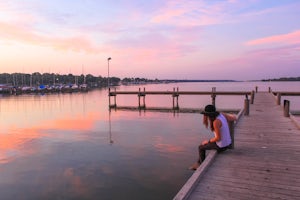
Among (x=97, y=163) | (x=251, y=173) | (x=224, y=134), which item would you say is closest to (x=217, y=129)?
(x=224, y=134)

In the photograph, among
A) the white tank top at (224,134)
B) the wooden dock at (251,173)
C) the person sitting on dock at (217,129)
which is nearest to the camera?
the wooden dock at (251,173)

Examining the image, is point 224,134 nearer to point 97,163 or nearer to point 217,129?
point 217,129

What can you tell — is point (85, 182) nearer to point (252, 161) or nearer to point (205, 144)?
point (205, 144)

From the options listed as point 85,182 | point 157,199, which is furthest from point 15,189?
point 157,199

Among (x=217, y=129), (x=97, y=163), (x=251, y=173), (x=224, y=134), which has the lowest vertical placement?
(x=97, y=163)

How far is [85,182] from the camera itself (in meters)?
10.9

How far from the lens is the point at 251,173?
23.5 ft

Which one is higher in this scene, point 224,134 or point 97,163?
point 224,134

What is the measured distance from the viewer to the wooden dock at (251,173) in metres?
5.89

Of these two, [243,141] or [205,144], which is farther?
[243,141]

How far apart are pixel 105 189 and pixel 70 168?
3.16 m

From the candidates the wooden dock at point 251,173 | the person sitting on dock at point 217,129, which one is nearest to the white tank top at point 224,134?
the person sitting on dock at point 217,129

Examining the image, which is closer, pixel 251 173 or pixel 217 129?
pixel 251 173

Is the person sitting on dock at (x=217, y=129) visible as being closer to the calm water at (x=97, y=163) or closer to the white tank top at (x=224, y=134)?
the white tank top at (x=224, y=134)
